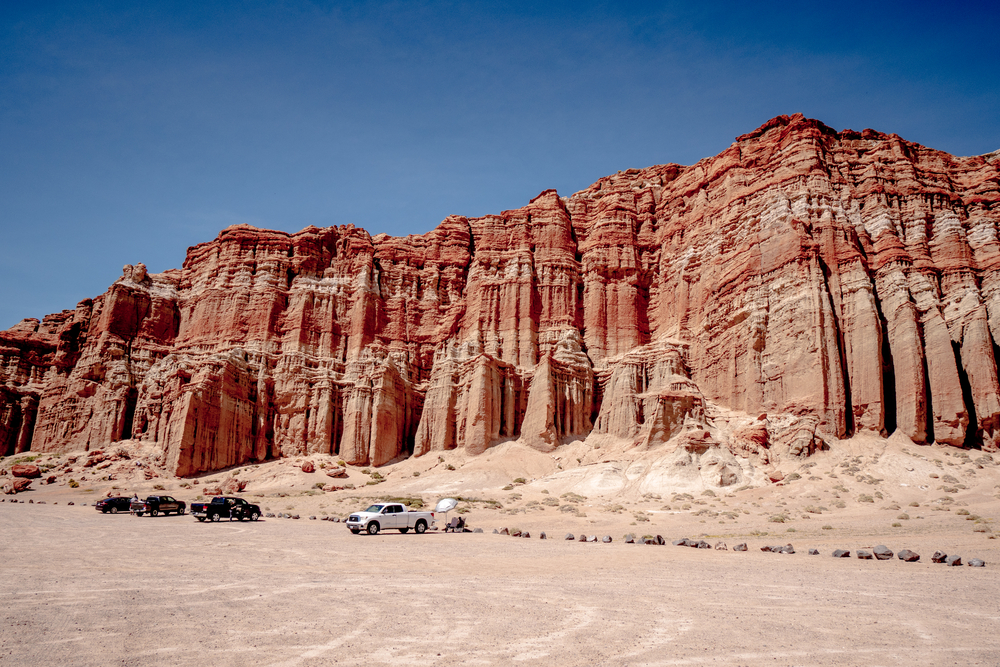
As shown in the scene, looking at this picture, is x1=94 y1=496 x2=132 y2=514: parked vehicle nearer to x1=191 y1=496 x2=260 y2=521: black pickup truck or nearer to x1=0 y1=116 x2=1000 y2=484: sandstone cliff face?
x1=191 y1=496 x2=260 y2=521: black pickup truck

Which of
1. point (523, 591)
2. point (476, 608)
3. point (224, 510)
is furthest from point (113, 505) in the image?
point (476, 608)

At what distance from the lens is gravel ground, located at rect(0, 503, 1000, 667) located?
8.09 metres

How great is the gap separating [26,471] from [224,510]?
132 ft


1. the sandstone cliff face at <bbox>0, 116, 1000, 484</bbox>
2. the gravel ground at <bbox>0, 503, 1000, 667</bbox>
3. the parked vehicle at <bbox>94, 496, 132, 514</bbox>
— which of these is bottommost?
the parked vehicle at <bbox>94, 496, 132, 514</bbox>

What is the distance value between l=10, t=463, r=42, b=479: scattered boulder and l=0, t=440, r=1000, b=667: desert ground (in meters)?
30.6

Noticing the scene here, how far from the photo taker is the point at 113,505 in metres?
37.4

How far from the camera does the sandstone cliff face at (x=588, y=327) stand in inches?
1828

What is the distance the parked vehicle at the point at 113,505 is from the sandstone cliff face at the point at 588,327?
2078 centimetres

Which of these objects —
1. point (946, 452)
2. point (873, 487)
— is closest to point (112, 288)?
point (873, 487)

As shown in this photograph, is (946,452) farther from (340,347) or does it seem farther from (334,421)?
(340,347)

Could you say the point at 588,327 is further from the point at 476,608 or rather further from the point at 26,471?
the point at 476,608

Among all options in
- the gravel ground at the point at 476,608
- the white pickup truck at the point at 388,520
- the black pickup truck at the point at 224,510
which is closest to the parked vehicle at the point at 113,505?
the black pickup truck at the point at 224,510

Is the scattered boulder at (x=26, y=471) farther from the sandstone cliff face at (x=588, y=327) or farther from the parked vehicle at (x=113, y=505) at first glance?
the parked vehicle at (x=113, y=505)

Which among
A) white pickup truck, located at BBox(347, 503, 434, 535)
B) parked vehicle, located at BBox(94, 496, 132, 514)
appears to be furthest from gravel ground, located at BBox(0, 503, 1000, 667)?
parked vehicle, located at BBox(94, 496, 132, 514)
